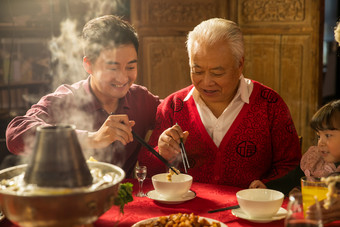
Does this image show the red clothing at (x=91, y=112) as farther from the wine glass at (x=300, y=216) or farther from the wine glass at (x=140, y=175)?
the wine glass at (x=300, y=216)

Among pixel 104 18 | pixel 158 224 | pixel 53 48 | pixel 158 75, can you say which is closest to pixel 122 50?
pixel 104 18

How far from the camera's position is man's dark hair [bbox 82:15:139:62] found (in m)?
2.49

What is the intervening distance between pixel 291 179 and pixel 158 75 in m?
2.19

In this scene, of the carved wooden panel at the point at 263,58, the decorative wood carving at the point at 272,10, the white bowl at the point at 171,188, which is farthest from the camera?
the carved wooden panel at the point at 263,58

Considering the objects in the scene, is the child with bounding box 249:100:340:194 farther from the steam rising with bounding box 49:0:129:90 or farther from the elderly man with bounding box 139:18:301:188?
the steam rising with bounding box 49:0:129:90

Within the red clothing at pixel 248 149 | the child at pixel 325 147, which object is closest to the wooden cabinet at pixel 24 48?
the red clothing at pixel 248 149

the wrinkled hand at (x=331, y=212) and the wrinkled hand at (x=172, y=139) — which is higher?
the wrinkled hand at (x=172, y=139)

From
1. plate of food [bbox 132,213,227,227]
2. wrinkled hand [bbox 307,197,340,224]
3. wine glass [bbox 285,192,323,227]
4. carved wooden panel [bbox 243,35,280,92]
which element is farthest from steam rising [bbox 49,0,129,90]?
wine glass [bbox 285,192,323,227]

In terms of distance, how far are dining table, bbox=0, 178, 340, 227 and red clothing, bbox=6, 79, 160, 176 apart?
0.56 meters

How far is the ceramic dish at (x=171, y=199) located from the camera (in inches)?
72.5

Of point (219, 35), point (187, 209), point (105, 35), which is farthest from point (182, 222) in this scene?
point (105, 35)

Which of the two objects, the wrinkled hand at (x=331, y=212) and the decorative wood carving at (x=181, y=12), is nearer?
the wrinkled hand at (x=331, y=212)

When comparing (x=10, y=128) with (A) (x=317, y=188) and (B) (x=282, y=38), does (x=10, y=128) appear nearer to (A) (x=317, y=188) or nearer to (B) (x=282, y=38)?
(A) (x=317, y=188)

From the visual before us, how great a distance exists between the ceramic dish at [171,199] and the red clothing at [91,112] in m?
0.61
